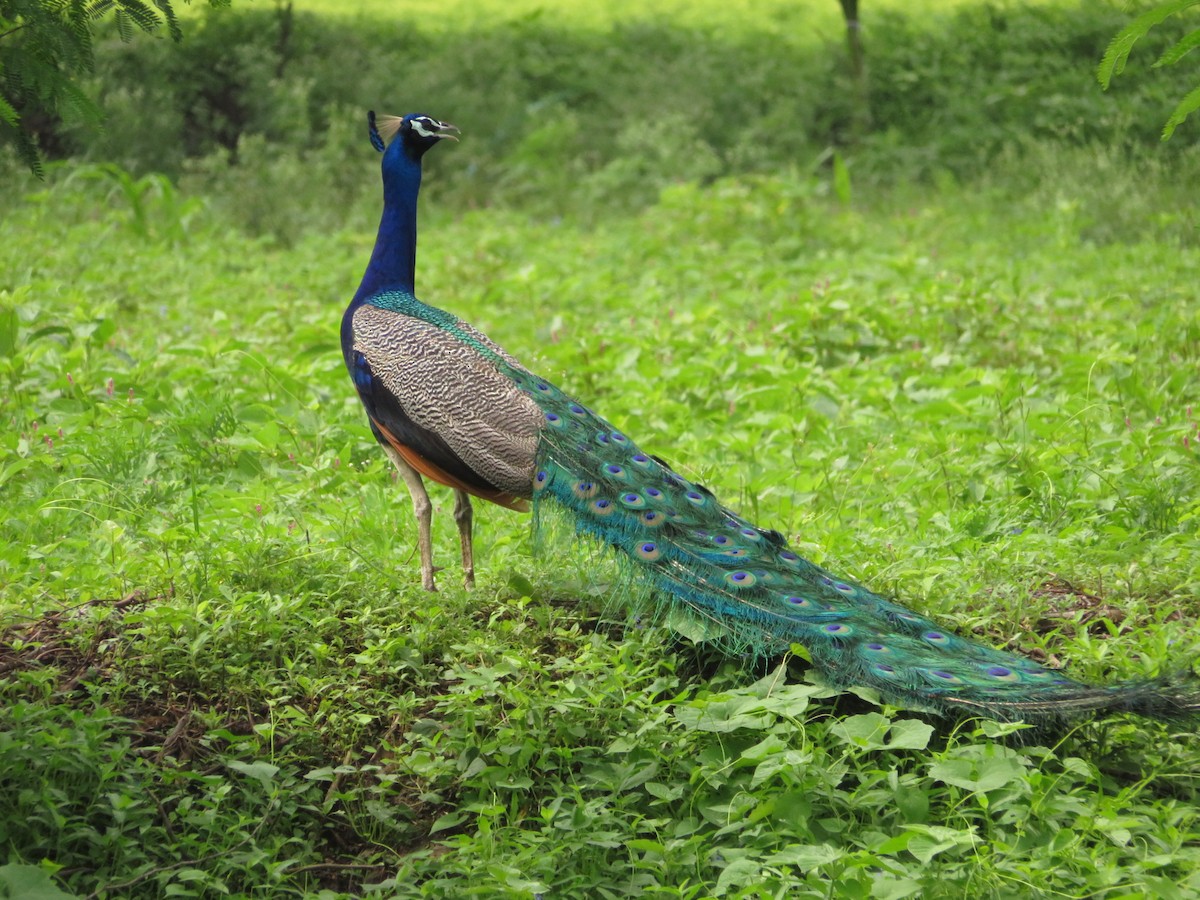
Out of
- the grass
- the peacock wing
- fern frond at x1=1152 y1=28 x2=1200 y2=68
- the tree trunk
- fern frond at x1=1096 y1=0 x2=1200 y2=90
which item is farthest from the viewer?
the tree trunk

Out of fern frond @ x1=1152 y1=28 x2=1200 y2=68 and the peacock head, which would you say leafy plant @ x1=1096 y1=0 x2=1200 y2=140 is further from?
the peacock head

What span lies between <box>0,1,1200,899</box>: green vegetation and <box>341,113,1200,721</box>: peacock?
139mm

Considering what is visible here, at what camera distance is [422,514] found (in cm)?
430

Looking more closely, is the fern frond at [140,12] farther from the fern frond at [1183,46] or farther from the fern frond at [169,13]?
the fern frond at [1183,46]

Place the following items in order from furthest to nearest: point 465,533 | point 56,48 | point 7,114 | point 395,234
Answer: point 395,234 → point 465,533 → point 56,48 → point 7,114

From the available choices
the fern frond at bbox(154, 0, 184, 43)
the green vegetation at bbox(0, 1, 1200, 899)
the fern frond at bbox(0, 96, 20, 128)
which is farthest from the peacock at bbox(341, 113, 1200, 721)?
the fern frond at bbox(0, 96, 20, 128)

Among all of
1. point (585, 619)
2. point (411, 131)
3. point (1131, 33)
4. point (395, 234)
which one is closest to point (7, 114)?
point (395, 234)

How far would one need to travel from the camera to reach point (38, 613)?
3.88 metres

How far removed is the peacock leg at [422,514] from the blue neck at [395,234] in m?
0.62

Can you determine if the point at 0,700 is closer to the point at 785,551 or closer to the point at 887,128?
the point at 785,551

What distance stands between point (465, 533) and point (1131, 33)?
2.63 metres

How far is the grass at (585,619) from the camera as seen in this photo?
3047 millimetres

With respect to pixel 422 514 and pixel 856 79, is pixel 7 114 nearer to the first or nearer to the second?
pixel 422 514

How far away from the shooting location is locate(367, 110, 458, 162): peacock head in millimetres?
4781
